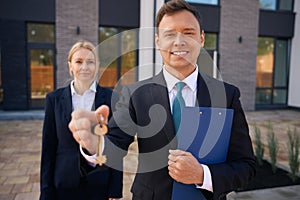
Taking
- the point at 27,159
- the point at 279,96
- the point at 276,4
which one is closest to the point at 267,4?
the point at 276,4

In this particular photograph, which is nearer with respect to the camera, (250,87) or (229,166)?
(229,166)

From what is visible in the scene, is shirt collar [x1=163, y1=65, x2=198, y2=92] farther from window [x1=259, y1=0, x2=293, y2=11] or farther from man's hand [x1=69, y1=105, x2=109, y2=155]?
window [x1=259, y1=0, x2=293, y2=11]

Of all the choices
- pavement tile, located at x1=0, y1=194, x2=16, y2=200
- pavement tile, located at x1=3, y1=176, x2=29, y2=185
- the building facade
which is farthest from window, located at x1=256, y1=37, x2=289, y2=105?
pavement tile, located at x1=0, y1=194, x2=16, y2=200

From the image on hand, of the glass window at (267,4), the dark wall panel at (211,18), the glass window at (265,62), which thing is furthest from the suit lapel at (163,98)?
the glass window at (267,4)

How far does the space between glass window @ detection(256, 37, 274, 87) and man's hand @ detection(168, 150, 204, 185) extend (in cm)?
1166

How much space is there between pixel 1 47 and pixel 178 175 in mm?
9732

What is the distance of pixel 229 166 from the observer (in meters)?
1.01

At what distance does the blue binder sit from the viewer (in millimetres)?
858

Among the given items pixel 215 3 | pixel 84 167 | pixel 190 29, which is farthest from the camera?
pixel 215 3

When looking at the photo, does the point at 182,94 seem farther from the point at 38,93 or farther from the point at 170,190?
the point at 38,93

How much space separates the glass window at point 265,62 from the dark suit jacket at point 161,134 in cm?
1139

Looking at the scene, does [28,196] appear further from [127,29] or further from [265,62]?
[265,62]

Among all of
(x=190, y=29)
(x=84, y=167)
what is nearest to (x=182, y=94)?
(x=190, y=29)

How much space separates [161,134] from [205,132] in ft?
0.64
